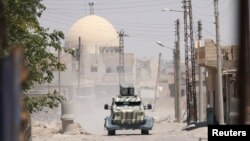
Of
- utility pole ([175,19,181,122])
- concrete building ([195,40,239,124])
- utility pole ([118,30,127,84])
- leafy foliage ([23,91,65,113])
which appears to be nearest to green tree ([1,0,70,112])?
leafy foliage ([23,91,65,113])

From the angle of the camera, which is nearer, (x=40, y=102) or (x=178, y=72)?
(x=40, y=102)

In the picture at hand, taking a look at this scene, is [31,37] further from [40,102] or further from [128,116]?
[128,116]

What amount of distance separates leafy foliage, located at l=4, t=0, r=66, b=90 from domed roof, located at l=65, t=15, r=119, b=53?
3166 inches

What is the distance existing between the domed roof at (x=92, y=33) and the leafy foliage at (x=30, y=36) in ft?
264

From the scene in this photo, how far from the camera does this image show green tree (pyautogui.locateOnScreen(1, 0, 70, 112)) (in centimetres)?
1995

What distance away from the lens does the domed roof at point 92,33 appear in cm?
10275

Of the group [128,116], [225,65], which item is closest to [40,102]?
[128,116]

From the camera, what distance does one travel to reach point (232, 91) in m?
41.8

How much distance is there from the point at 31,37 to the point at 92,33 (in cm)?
8269

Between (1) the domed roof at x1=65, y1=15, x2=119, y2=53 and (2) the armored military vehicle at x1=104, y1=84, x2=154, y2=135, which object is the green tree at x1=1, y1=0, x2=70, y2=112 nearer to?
(2) the armored military vehicle at x1=104, y1=84, x2=154, y2=135

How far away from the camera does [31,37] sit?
2094 cm

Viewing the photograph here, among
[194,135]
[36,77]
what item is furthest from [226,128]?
[194,135]

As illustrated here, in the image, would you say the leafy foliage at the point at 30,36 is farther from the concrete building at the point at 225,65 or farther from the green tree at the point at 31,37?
the concrete building at the point at 225,65

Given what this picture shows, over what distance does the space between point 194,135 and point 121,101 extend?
17.2 ft
